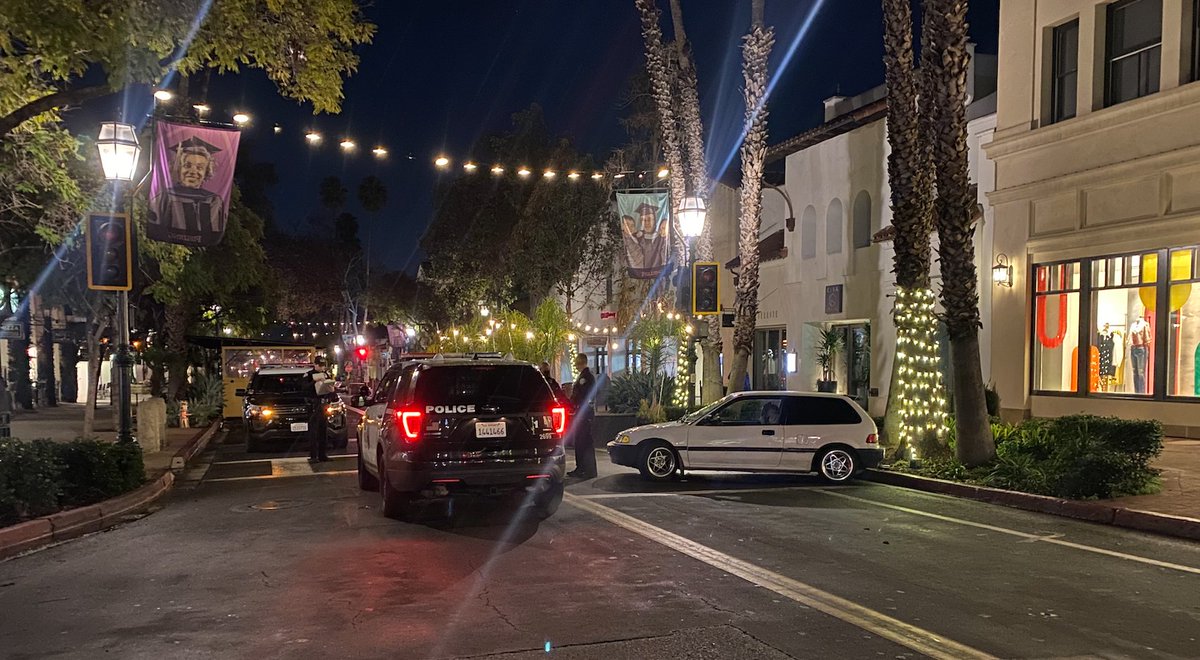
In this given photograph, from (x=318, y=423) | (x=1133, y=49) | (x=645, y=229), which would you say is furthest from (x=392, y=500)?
(x=1133, y=49)

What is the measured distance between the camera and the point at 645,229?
20.7 meters

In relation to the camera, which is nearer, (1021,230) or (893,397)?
(893,397)

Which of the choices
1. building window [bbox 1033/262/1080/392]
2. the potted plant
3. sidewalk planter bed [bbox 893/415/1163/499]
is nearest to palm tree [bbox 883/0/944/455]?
sidewalk planter bed [bbox 893/415/1163/499]

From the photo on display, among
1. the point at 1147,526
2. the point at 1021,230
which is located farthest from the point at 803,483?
the point at 1021,230

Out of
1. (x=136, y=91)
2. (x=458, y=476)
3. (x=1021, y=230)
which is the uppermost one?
(x=136, y=91)

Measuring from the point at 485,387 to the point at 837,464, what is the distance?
6.06 m

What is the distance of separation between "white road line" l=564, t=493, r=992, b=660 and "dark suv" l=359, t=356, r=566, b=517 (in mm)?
1282

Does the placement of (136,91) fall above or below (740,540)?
above

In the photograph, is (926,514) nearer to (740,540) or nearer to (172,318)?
(740,540)

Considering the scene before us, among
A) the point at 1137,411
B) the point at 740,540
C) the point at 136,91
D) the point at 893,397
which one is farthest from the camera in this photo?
the point at 1137,411

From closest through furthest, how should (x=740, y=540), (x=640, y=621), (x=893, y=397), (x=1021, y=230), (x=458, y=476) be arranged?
(x=640, y=621)
(x=740, y=540)
(x=458, y=476)
(x=893, y=397)
(x=1021, y=230)

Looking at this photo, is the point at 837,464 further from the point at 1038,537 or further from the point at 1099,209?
the point at 1099,209

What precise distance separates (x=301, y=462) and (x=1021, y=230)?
15.5 meters

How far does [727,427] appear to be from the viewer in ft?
45.0
